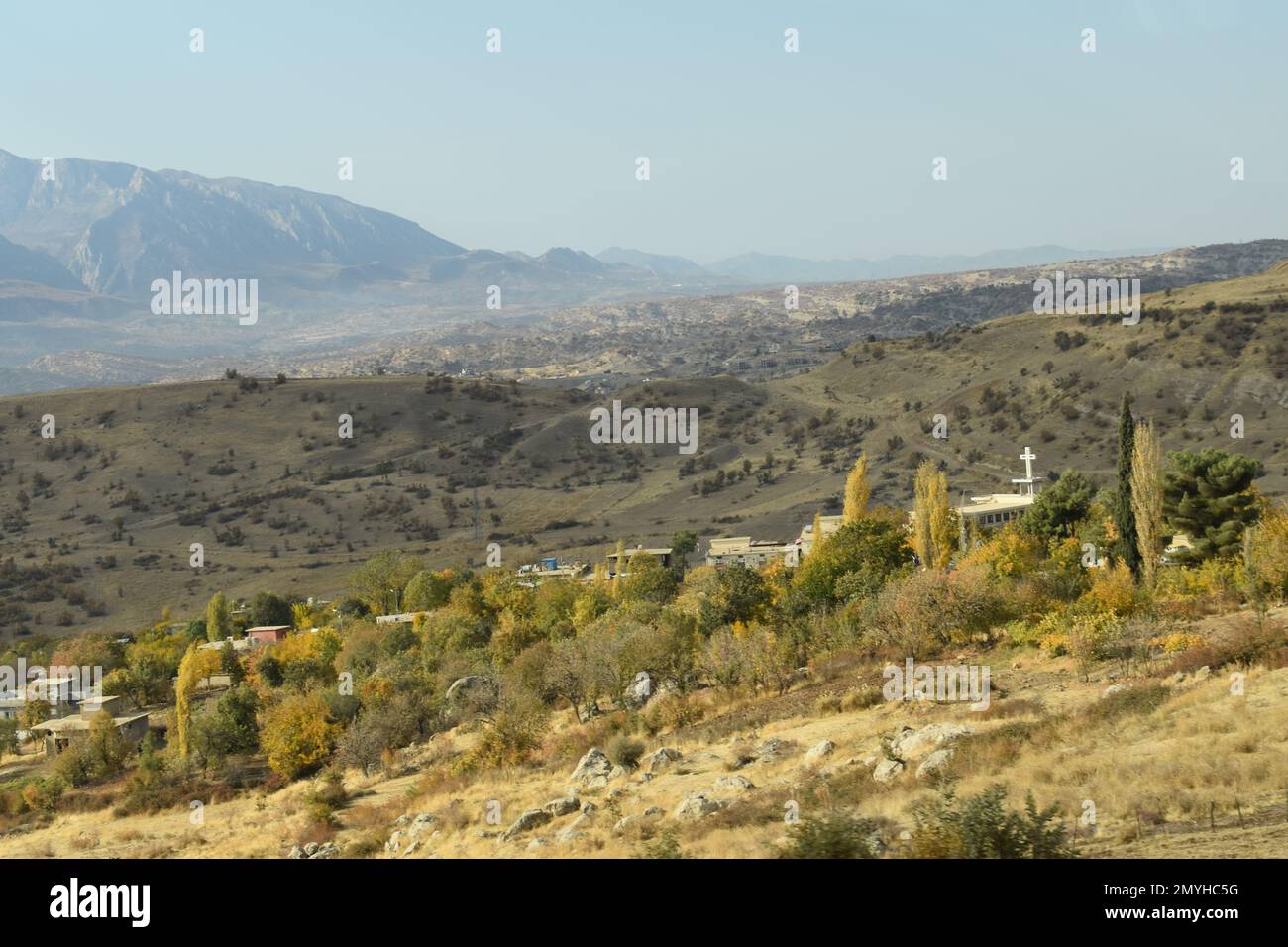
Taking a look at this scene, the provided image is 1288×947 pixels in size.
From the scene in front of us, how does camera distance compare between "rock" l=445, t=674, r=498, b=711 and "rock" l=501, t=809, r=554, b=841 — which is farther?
"rock" l=445, t=674, r=498, b=711

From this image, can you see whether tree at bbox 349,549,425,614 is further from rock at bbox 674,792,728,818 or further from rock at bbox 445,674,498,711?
rock at bbox 674,792,728,818

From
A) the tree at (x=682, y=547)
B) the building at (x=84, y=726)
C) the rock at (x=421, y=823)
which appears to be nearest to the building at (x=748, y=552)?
the tree at (x=682, y=547)

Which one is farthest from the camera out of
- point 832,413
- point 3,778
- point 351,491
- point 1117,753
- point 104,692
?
point 832,413

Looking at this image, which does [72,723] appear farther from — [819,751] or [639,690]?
[819,751]

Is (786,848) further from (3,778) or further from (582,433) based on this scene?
(582,433)

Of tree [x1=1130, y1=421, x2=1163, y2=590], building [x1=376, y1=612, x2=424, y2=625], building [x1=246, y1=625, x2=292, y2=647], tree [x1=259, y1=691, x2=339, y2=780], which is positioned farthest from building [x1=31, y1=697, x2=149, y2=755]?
tree [x1=1130, y1=421, x2=1163, y2=590]

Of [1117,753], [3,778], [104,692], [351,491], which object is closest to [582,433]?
[351,491]
